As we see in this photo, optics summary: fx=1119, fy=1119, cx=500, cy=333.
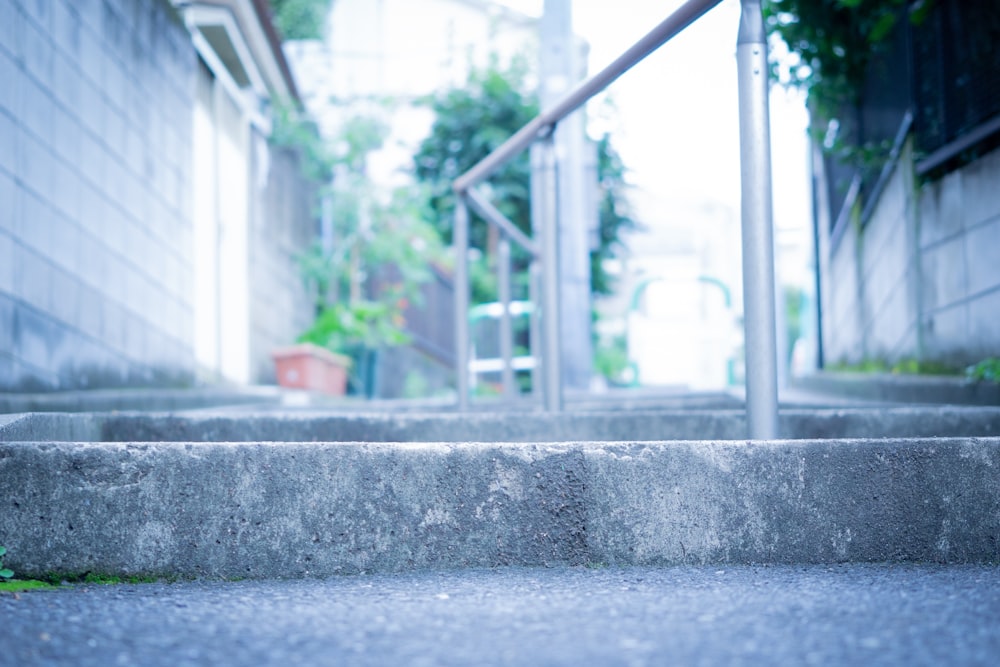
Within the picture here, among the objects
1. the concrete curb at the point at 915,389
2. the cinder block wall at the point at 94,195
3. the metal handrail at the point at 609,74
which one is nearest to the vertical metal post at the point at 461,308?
the metal handrail at the point at 609,74

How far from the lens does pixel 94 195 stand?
397 centimetres

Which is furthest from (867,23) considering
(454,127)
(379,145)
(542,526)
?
(454,127)

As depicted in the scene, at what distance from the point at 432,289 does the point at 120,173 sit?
7.71 m

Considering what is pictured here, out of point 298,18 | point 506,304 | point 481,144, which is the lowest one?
point 506,304

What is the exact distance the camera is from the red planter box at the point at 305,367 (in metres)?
7.81

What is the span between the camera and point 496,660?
1.12 meters

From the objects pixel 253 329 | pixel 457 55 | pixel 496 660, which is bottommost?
pixel 496 660

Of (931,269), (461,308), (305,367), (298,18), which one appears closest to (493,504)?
(461,308)

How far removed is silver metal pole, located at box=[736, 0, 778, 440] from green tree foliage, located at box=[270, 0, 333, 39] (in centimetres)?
1073

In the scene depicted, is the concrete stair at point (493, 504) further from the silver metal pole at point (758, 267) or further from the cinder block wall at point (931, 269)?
the cinder block wall at point (931, 269)

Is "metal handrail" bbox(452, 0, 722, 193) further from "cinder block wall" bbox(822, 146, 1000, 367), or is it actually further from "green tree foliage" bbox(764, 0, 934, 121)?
"green tree foliage" bbox(764, 0, 934, 121)

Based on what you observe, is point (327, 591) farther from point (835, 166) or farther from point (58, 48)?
point (835, 166)

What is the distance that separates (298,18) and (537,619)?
11.5 metres

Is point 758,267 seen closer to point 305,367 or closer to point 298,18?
point 305,367
